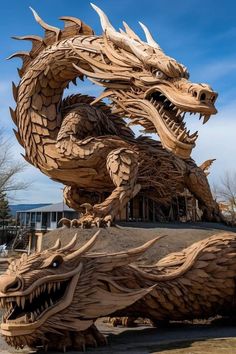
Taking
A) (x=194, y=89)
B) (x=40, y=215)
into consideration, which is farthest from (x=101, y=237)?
(x=40, y=215)

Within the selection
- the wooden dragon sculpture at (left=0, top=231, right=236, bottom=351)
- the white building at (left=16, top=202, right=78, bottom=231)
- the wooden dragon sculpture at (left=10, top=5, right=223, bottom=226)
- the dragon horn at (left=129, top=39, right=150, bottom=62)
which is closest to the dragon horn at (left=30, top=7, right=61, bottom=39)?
the wooden dragon sculpture at (left=10, top=5, right=223, bottom=226)

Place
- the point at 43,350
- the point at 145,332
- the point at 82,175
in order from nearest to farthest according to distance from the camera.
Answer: the point at 43,350 → the point at 145,332 → the point at 82,175

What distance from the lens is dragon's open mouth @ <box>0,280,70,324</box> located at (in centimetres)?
331

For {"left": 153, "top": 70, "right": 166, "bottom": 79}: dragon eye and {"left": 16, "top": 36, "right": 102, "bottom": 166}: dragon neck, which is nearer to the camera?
{"left": 153, "top": 70, "right": 166, "bottom": 79}: dragon eye

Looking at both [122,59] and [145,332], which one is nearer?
[145,332]

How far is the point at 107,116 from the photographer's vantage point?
6.74 meters

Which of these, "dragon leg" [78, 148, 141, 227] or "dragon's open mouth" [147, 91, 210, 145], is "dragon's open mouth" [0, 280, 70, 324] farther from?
"dragon's open mouth" [147, 91, 210, 145]

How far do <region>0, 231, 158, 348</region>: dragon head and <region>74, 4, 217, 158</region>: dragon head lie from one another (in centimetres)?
171

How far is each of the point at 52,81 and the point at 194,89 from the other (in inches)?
94.9

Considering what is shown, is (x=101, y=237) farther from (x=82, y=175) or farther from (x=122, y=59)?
(x=122, y=59)

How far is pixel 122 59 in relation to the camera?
566 centimetres

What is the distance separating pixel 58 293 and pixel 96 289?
31cm

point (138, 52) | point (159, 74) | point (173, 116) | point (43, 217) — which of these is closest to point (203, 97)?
point (173, 116)

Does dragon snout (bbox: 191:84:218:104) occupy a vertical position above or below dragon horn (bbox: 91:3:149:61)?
below
